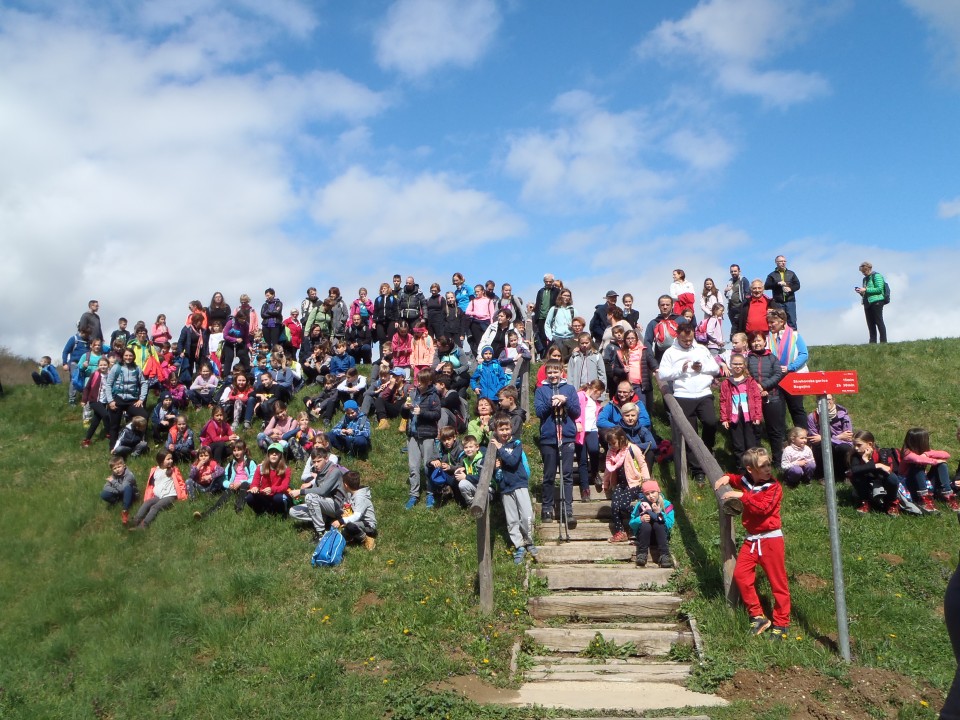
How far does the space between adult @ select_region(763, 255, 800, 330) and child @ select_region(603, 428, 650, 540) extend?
7323 mm

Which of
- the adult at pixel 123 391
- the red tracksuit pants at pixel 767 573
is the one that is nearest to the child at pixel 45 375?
the adult at pixel 123 391

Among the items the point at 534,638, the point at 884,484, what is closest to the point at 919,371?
the point at 884,484

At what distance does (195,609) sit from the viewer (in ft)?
27.4

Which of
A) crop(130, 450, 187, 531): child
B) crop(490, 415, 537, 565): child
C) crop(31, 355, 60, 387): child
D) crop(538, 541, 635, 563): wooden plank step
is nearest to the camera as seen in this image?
crop(538, 541, 635, 563): wooden plank step

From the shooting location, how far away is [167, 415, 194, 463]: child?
13.2 meters

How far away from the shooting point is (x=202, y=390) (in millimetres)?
15742

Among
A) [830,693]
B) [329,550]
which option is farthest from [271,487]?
[830,693]

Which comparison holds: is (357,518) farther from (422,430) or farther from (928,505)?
(928,505)

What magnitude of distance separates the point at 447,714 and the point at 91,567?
22.4ft

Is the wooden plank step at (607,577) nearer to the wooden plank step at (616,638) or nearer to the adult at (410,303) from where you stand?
the wooden plank step at (616,638)

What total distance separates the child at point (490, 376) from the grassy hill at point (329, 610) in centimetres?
271

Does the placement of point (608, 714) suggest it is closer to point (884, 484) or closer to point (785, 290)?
point (884, 484)

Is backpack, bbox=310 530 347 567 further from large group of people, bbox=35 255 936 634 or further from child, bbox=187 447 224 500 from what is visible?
child, bbox=187 447 224 500

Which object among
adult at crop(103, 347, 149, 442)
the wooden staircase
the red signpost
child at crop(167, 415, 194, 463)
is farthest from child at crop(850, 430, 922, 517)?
adult at crop(103, 347, 149, 442)
